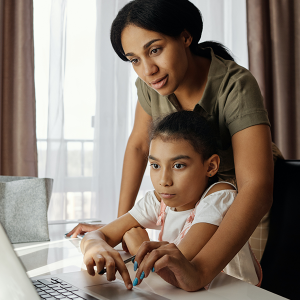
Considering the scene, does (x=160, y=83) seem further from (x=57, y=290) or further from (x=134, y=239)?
(x=57, y=290)

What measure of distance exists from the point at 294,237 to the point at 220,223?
39cm

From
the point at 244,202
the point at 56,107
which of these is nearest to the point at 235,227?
the point at 244,202

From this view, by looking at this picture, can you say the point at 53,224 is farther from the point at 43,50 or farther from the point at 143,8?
the point at 43,50

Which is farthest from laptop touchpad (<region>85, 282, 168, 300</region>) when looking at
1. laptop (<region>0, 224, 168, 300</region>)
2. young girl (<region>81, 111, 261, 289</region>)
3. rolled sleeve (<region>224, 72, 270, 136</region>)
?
rolled sleeve (<region>224, 72, 270, 136</region>)

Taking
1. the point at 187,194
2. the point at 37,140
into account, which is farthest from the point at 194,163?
the point at 37,140

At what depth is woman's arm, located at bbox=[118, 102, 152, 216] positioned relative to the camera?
3.91 feet

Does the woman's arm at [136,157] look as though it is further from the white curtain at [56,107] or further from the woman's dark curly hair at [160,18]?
the white curtain at [56,107]

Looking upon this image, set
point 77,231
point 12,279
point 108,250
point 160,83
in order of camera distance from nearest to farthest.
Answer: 1. point 12,279
2. point 108,250
3. point 160,83
4. point 77,231

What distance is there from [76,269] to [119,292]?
201 millimetres

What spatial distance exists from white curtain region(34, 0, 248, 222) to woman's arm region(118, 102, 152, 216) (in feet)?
3.17

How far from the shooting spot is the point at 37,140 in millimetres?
2062

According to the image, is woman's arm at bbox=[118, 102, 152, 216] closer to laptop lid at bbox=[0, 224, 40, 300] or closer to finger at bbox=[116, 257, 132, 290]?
finger at bbox=[116, 257, 132, 290]

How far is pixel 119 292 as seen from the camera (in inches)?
21.1

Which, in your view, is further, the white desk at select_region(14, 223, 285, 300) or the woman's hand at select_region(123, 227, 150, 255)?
the woman's hand at select_region(123, 227, 150, 255)
